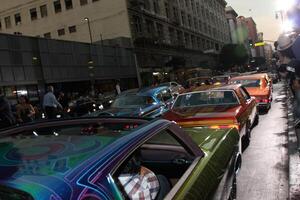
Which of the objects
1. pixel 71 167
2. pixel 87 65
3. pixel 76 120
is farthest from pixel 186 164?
pixel 87 65

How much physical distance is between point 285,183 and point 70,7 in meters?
42.5

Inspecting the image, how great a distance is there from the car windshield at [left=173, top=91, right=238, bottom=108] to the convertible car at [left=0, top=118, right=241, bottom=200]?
486 centimetres

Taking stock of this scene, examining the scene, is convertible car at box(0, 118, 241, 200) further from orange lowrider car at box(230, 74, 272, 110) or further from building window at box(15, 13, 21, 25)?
building window at box(15, 13, 21, 25)

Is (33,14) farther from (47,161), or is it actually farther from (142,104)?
(47,161)

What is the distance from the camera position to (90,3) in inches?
1743

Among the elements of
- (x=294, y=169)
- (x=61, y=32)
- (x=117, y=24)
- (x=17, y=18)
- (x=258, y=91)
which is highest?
(x=17, y=18)

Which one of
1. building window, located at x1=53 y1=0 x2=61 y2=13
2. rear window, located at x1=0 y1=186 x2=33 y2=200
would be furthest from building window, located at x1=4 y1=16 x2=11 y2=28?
rear window, located at x1=0 y1=186 x2=33 y2=200

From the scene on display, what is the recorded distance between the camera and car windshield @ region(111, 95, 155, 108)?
40.5 ft

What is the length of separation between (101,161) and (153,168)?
1927 mm

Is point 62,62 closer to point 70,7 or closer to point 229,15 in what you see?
point 70,7

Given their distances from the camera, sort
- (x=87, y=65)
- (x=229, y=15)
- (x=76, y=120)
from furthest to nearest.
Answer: (x=229, y=15) < (x=87, y=65) < (x=76, y=120)

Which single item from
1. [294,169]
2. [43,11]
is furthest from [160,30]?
[294,169]

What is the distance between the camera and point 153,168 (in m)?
4.21

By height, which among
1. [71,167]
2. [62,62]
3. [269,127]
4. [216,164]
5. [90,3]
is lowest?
[269,127]
